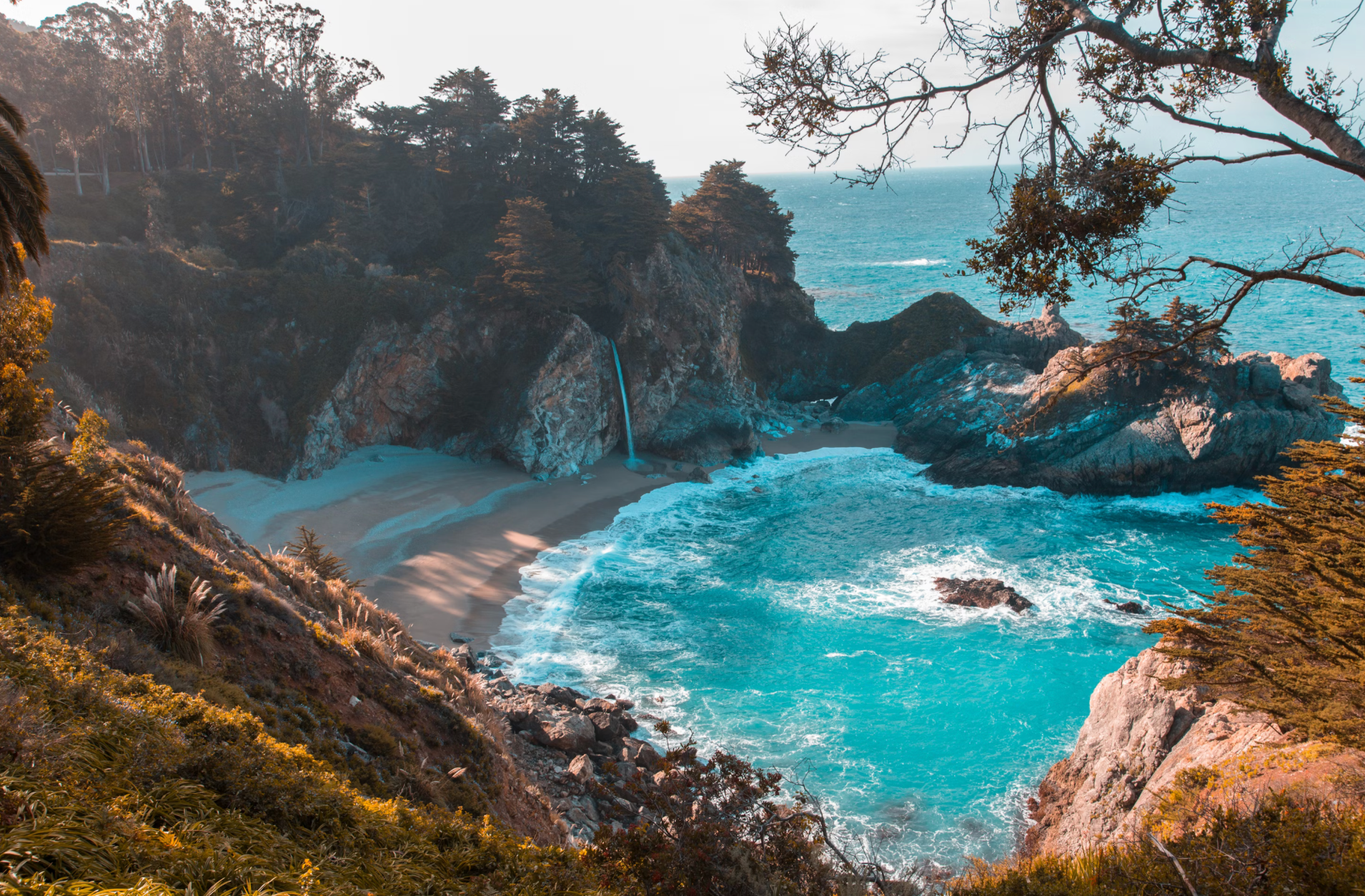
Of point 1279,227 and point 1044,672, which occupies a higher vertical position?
point 1279,227

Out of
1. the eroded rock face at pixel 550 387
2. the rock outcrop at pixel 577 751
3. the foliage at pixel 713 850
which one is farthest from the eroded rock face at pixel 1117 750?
the eroded rock face at pixel 550 387

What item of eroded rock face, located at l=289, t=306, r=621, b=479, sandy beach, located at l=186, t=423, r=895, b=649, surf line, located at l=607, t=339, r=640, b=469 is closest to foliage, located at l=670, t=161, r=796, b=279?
surf line, located at l=607, t=339, r=640, b=469

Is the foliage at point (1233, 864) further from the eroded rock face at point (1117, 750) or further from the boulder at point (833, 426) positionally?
the boulder at point (833, 426)

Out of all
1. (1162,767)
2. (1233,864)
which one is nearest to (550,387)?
(1162,767)

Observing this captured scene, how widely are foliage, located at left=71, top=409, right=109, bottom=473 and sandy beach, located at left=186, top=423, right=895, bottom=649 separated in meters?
10.5

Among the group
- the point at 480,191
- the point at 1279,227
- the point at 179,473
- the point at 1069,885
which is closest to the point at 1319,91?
the point at 1069,885

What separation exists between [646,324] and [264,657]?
100 feet

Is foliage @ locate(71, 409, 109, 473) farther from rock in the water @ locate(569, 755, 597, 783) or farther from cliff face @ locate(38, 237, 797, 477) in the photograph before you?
cliff face @ locate(38, 237, 797, 477)

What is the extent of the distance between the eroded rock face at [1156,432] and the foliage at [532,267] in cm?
2131

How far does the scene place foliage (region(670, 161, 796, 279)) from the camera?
4497cm

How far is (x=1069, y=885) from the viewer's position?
576 centimetres

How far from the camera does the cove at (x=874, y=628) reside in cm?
1630

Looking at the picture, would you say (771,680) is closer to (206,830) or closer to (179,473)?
(179,473)

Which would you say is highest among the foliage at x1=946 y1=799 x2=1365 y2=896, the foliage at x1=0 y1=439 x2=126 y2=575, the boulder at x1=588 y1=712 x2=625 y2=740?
the foliage at x1=0 y1=439 x2=126 y2=575
